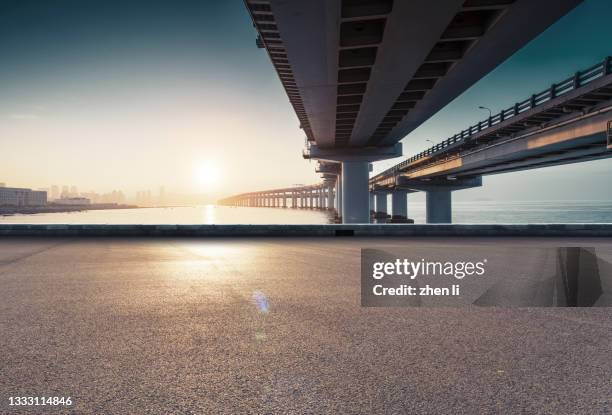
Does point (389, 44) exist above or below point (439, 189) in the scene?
above

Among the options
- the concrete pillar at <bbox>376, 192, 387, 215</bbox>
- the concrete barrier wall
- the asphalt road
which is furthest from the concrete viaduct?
the concrete pillar at <bbox>376, 192, 387, 215</bbox>

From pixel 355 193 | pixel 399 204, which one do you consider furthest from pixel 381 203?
pixel 355 193

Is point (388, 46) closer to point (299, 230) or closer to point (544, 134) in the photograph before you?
point (299, 230)

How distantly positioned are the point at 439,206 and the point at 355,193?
32351mm

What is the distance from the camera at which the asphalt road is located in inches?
130

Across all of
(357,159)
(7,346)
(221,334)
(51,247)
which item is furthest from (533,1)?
(357,159)

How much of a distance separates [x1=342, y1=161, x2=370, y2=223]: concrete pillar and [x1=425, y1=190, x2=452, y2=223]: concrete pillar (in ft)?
99.1

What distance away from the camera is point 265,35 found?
49.8 feet

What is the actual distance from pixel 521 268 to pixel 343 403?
840 centimetres

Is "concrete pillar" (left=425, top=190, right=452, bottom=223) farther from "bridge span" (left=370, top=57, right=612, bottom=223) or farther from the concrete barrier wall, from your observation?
the concrete barrier wall

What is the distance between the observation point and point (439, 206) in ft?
236

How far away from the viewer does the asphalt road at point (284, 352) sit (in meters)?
3.31

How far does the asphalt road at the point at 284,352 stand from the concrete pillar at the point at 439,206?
67.7 metres

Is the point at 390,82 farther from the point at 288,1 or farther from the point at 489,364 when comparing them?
the point at 489,364
